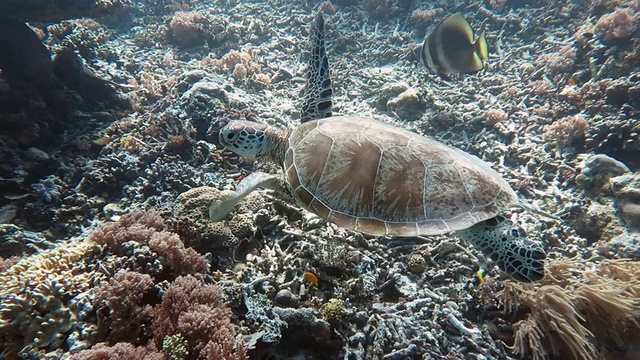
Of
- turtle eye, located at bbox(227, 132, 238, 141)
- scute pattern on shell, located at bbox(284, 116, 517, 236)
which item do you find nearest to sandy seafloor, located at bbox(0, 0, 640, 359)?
scute pattern on shell, located at bbox(284, 116, 517, 236)

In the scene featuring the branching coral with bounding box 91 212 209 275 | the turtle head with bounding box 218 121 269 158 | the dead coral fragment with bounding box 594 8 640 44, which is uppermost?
the dead coral fragment with bounding box 594 8 640 44

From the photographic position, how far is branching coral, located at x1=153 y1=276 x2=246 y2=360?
1.75 meters

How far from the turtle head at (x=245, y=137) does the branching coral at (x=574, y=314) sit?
2.95 m

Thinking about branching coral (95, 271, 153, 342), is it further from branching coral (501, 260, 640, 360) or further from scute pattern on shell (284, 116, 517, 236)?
branching coral (501, 260, 640, 360)

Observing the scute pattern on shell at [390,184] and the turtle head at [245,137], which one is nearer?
the scute pattern on shell at [390,184]

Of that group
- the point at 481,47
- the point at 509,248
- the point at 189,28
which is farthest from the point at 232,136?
the point at 189,28

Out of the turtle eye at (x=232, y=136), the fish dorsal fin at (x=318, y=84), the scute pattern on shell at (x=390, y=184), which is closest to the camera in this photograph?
the scute pattern on shell at (x=390, y=184)

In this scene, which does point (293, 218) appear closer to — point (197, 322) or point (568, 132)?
point (197, 322)

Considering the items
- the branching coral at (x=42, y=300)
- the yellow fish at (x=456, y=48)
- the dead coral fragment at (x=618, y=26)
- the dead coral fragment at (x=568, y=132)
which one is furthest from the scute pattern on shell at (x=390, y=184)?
the dead coral fragment at (x=618, y=26)

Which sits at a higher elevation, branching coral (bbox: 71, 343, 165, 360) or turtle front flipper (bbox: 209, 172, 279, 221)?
turtle front flipper (bbox: 209, 172, 279, 221)

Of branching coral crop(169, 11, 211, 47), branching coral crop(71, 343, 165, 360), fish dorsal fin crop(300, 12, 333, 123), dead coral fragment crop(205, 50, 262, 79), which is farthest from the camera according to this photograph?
branching coral crop(169, 11, 211, 47)

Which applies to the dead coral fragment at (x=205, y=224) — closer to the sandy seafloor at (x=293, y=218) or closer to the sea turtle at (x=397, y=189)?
the sandy seafloor at (x=293, y=218)

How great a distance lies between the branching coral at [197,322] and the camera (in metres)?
1.75

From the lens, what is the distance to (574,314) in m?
2.17
